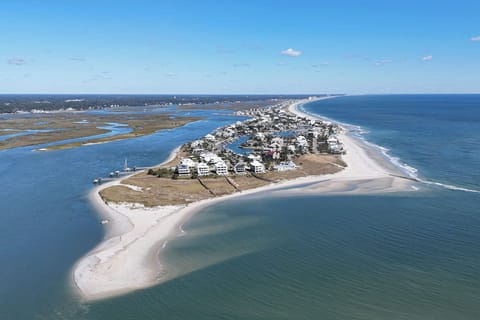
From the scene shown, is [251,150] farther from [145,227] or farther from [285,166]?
[145,227]

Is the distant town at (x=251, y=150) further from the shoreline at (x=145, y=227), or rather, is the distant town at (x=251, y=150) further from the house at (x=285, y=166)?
the shoreline at (x=145, y=227)

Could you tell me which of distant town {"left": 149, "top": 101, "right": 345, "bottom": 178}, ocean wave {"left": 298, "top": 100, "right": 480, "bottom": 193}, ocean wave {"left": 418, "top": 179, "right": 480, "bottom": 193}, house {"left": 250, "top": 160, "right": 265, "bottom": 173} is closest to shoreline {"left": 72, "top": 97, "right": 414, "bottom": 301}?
ocean wave {"left": 298, "top": 100, "right": 480, "bottom": 193}

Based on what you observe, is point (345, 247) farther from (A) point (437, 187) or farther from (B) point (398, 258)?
(A) point (437, 187)

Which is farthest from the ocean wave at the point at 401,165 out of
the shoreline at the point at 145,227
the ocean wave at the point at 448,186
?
the shoreline at the point at 145,227

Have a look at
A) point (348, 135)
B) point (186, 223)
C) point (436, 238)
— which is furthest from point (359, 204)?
point (348, 135)

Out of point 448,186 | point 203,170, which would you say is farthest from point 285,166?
point 448,186

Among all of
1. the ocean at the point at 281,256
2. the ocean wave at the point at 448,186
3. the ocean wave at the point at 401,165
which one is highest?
the ocean wave at the point at 401,165
